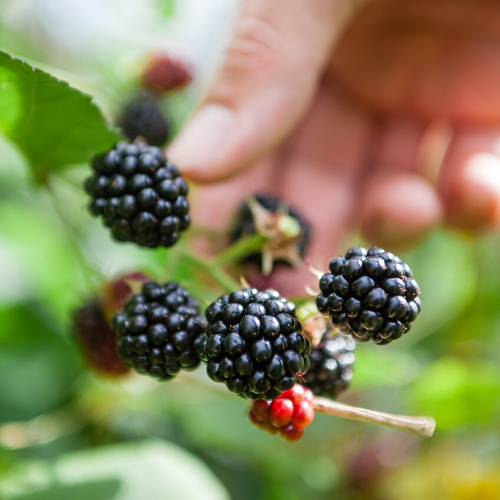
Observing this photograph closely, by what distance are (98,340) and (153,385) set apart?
2.09ft

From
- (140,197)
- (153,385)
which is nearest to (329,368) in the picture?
(140,197)

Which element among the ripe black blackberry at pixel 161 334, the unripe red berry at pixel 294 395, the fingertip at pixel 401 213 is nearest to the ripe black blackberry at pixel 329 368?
the unripe red berry at pixel 294 395

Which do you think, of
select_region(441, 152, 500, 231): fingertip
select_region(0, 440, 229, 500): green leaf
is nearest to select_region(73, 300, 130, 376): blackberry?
select_region(0, 440, 229, 500): green leaf

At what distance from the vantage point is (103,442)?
7.03 ft

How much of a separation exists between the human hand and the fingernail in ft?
0.15

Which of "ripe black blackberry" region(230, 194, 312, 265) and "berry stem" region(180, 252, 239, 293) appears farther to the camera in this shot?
"ripe black blackberry" region(230, 194, 312, 265)

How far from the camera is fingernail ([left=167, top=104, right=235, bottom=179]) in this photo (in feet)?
5.72

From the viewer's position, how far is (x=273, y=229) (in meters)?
1.56

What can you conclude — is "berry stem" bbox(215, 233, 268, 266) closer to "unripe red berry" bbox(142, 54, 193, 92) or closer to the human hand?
the human hand

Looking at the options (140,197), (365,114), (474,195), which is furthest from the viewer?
(365,114)

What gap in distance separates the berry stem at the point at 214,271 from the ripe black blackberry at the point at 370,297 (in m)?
0.39

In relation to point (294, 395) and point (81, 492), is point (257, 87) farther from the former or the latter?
point (81, 492)

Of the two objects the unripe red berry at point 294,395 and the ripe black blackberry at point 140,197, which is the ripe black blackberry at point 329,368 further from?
the ripe black blackberry at point 140,197

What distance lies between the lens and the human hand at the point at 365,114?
200cm
